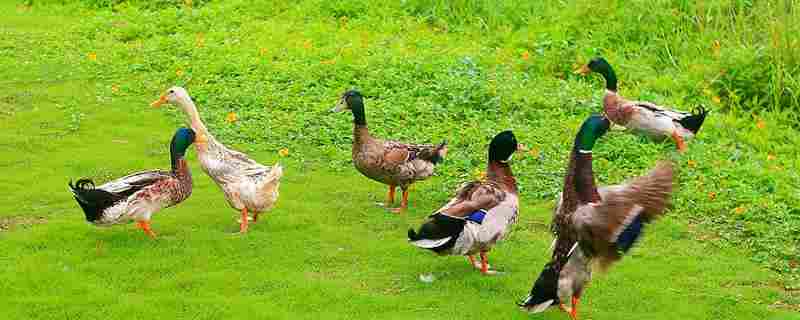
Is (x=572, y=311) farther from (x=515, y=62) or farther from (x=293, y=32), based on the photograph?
(x=293, y=32)

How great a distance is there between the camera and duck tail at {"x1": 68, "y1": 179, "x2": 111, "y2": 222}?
8.39 metres

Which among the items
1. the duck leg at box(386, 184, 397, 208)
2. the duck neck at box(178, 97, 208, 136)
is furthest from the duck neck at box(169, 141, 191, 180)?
the duck leg at box(386, 184, 397, 208)

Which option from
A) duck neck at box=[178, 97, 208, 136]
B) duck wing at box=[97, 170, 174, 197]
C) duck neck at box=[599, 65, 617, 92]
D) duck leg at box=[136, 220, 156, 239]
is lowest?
duck neck at box=[599, 65, 617, 92]

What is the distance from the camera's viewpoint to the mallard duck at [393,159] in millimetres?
9648

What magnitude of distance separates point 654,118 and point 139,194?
5.58m

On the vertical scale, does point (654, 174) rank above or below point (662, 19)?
above

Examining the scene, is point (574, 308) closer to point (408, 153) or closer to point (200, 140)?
point (408, 153)

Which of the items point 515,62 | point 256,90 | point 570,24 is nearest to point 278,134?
point 256,90

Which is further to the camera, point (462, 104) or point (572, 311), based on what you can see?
point (462, 104)

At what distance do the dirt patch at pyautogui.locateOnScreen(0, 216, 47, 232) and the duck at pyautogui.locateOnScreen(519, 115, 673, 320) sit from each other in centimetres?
425

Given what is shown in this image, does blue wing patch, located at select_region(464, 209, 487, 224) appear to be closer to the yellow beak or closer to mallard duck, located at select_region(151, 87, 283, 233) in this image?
mallard duck, located at select_region(151, 87, 283, 233)

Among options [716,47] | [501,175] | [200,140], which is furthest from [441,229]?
[716,47]

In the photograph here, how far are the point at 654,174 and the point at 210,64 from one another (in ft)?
26.4

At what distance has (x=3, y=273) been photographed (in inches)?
317
